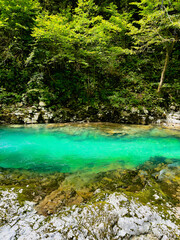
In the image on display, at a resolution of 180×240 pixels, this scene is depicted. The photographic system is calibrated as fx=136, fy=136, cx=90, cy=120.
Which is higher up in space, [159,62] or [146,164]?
[159,62]

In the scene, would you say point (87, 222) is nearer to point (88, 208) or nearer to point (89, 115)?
point (88, 208)

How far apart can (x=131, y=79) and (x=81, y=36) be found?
501 centimetres

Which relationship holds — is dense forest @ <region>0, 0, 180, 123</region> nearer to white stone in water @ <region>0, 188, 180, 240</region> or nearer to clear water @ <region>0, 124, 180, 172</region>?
clear water @ <region>0, 124, 180, 172</region>

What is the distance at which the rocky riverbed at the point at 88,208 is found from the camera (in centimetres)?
174

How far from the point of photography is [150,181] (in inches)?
119

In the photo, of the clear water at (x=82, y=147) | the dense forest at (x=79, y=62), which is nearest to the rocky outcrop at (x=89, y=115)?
the dense forest at (x=79, y=62)

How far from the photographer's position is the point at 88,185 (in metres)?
2.95

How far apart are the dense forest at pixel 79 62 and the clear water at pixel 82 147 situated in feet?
8.21

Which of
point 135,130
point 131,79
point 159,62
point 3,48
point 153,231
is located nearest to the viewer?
point 153,231

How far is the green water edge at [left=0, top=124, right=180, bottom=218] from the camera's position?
2.39 m

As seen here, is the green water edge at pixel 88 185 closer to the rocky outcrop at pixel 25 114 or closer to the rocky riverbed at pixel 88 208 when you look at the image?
the rocky riverbed at pixel 88 208

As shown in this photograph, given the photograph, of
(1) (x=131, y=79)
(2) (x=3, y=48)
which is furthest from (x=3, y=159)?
(1) (x=131, y=79)

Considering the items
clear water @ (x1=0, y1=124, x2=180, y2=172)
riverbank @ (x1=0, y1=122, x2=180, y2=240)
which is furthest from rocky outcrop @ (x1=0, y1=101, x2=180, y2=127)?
riverbank @ (x1=0, y1=122, x2=180, y2=240)

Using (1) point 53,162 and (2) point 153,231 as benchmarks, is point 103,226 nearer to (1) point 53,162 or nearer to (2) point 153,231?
(2) point 153,231
